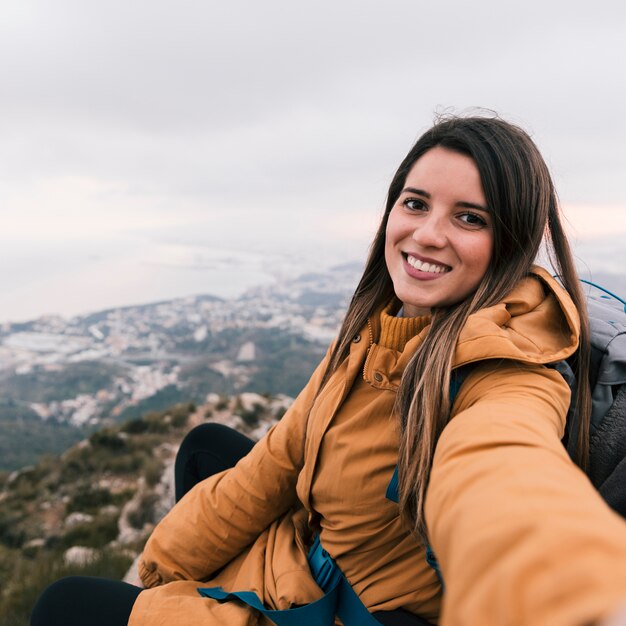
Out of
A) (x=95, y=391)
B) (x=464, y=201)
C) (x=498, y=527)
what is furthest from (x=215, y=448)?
(x=95, y=391)

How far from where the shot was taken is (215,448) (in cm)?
233

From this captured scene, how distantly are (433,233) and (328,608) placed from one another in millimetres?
1224

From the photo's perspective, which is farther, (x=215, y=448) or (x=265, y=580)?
(x=215, y=448)

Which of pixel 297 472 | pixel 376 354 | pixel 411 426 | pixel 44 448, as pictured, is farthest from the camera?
pixel 44 448

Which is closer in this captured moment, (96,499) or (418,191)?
(418,191)

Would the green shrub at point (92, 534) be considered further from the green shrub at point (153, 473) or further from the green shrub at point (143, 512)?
the green shrub at point (153, 473)

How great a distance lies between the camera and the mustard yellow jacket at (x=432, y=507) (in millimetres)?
476

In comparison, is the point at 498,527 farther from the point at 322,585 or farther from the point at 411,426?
the point at 322,585

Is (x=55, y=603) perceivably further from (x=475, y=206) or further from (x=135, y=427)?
(x=135, y=427)

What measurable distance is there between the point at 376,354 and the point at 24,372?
4920cm

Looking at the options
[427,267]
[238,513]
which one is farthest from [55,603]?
[427,267]

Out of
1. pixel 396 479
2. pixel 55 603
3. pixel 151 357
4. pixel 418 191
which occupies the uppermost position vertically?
pixel 418 191

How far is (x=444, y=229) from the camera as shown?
54.2 inches

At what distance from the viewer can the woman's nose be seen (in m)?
1.37
